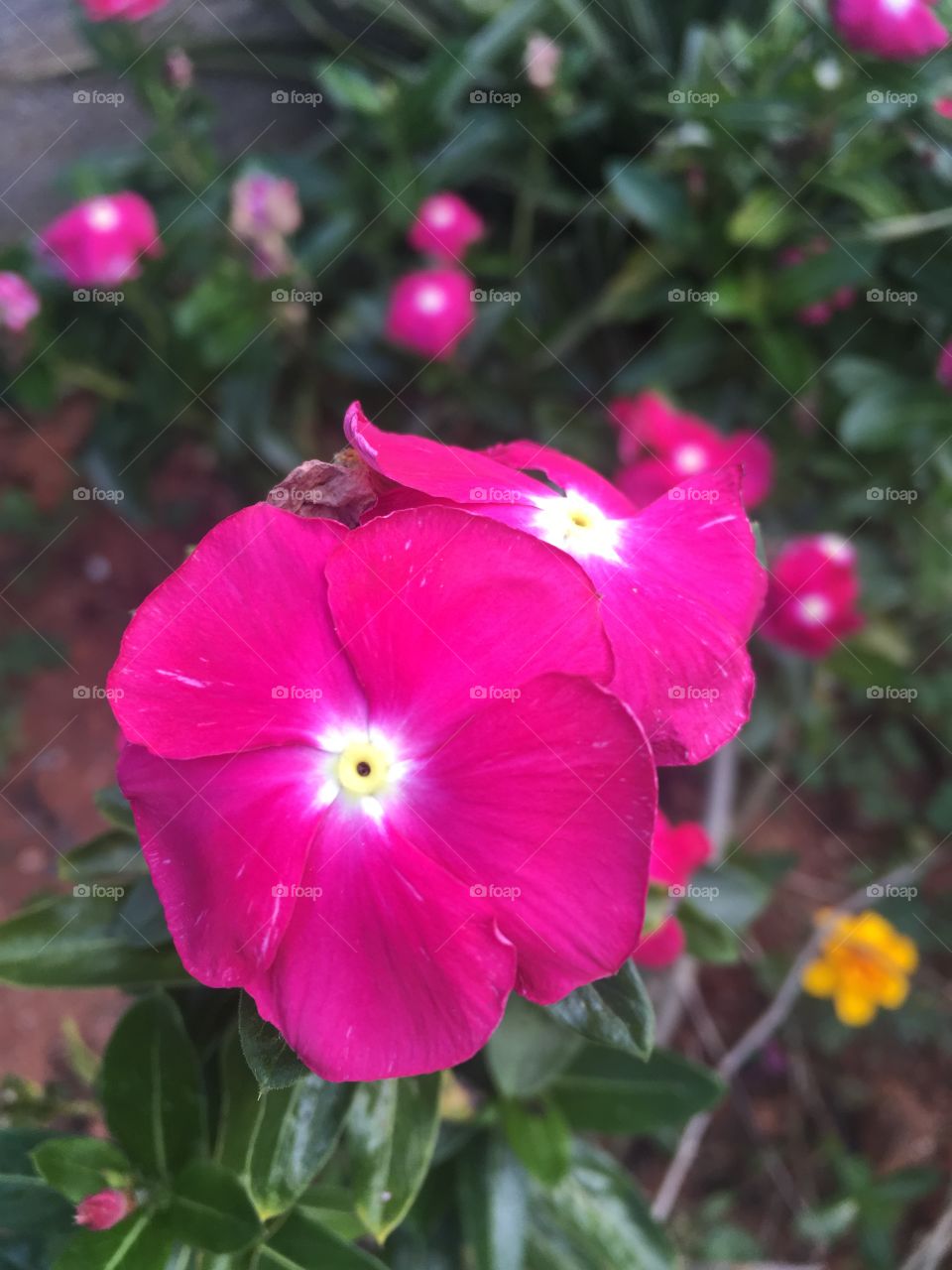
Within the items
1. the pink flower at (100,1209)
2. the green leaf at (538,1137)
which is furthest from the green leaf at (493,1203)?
Result: the pink flower at (100,1209)

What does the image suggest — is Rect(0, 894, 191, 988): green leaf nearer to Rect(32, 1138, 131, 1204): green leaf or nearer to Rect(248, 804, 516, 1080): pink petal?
Rect(32, 1138, 131, 1204): green leaf

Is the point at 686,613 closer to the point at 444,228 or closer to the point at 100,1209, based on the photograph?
the point at 100,1209

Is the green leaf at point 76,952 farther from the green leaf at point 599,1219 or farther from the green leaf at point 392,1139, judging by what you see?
the green leaf at point 599,1219

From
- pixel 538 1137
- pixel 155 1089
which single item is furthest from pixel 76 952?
pixel 538 1137

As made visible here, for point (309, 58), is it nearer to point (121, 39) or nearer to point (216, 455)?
point (121, 39)

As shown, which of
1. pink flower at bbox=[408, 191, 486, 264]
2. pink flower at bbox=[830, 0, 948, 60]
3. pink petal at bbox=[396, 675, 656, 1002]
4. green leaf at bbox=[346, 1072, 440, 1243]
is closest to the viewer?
pink petal at bbox=[396, 675, 656, 1002]

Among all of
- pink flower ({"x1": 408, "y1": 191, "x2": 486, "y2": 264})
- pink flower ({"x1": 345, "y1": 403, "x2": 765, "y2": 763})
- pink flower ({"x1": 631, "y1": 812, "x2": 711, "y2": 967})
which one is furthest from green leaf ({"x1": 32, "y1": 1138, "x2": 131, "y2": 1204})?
pink flower ({"x1": 408, "y1": 191, "x2": 486, "y2": 264})
